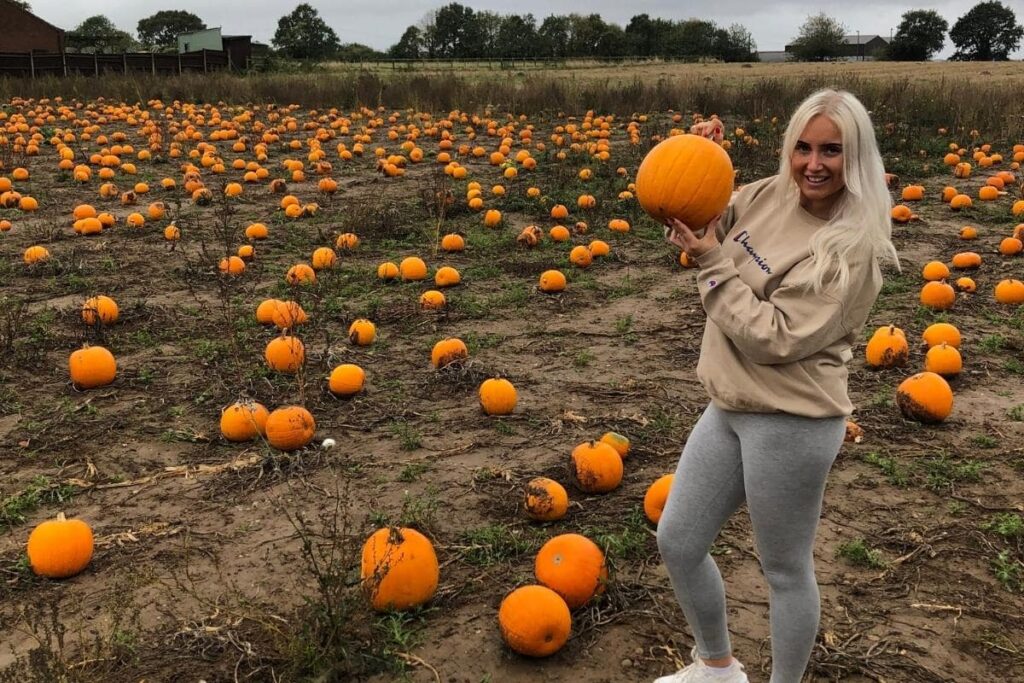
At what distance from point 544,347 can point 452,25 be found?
310ft

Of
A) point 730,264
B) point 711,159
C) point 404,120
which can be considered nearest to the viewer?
point 730,264

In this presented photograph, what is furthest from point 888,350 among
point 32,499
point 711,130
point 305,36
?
point 305,36

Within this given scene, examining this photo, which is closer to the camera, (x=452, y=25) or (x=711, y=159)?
(x=711, y=159)

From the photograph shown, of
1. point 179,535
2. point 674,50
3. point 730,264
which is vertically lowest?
point 179,535

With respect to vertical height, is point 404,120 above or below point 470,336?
above

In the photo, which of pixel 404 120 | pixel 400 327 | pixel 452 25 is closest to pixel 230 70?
pixel 404 120

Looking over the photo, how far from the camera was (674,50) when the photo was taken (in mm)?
77125

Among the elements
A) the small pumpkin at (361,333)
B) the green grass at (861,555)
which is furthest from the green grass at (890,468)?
the small pumpkin at (361,333)

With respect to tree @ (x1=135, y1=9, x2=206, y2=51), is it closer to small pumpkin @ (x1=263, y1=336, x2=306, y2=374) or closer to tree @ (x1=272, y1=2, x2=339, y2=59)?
tree @ (x1=272, y1=2, x2=339, y2=59)

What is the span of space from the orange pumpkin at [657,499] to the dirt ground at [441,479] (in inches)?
3.7

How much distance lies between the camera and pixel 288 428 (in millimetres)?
4406

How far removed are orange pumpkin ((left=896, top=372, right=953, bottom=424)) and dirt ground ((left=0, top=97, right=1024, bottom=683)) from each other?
10 centimetres

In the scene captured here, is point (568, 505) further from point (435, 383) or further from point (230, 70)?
point (230, 70)

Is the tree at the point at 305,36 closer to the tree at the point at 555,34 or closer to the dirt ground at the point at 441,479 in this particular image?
the tree at the point at 555,34
